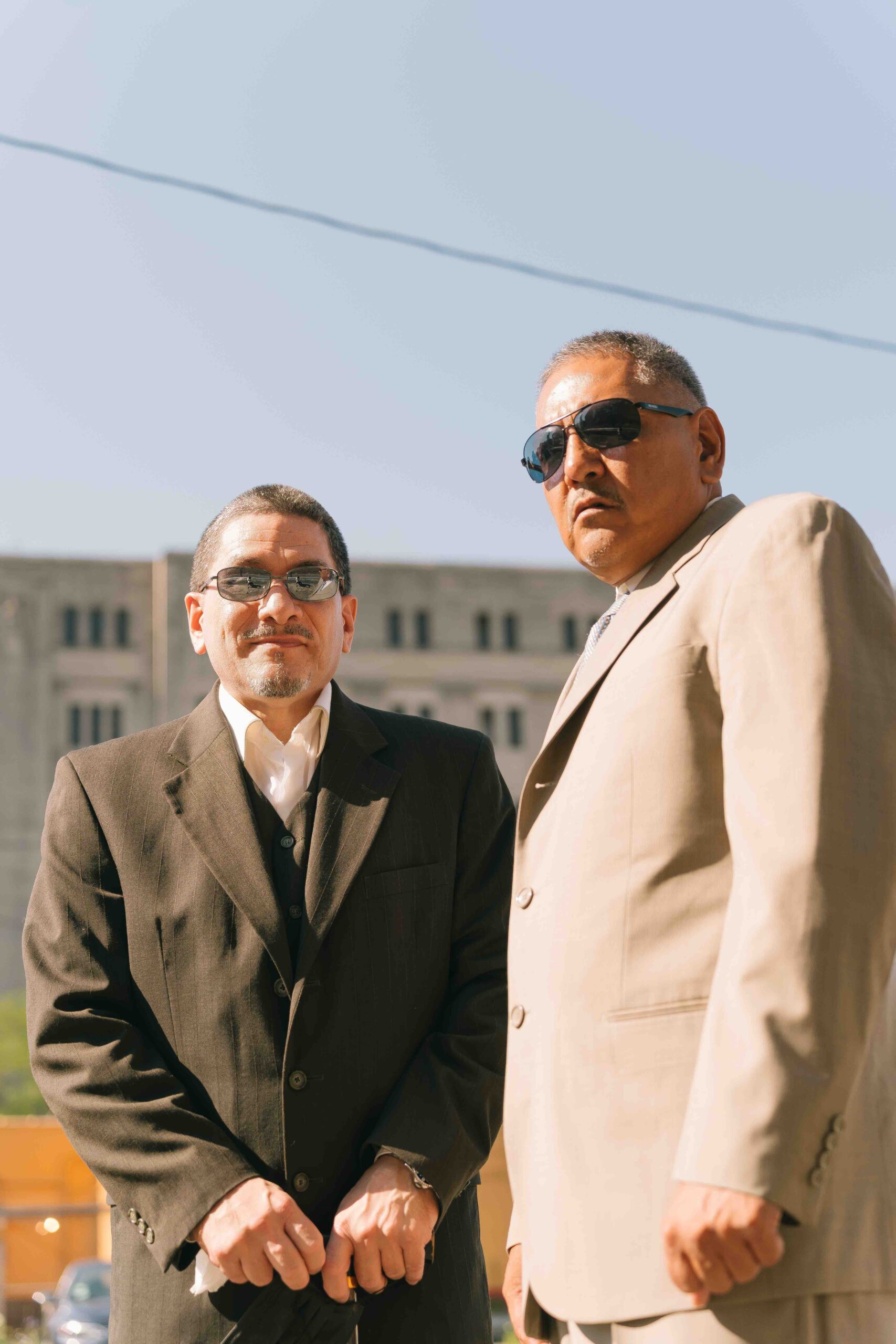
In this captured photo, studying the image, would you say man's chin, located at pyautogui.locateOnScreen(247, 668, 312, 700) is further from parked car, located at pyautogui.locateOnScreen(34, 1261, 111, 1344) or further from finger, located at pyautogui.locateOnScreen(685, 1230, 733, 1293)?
parked car, located at pyautogui.locateOnScreen(34, 1261, 111, 1344)

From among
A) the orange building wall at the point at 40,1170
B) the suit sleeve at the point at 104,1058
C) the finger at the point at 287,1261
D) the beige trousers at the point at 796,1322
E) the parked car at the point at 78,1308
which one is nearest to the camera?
the beige trousers at the point at 796,1322

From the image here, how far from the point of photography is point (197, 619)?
3.27 meters

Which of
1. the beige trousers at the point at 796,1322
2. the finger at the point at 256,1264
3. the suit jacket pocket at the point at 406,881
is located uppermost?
the suit jacket pocket at the point at 406,881

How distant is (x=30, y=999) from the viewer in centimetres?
284

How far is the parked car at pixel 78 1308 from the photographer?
50.8 ft

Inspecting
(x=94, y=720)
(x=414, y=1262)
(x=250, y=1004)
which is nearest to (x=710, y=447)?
(x=250, y=1004)

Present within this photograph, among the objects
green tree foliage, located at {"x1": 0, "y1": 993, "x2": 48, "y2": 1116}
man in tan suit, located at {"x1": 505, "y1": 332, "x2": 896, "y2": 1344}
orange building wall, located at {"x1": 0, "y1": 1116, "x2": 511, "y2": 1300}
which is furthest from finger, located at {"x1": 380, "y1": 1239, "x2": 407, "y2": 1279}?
green tree foliage, located at {"x1": 0, "y1": 993, "x2": 48, "y2": 1116}

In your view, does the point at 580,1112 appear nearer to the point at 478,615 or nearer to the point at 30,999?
the point at 30,999

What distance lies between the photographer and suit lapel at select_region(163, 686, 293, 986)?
2.79m

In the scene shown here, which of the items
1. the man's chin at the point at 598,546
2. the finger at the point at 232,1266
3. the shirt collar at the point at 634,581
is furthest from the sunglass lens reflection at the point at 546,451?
the finger at the point at 232,1266

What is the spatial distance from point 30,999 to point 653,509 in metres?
1.54

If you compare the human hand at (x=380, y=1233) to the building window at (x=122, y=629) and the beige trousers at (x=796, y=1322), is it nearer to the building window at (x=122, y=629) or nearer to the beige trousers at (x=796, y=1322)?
the beige trousers at (x=796, y=1322)

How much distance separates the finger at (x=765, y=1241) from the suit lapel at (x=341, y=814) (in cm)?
120

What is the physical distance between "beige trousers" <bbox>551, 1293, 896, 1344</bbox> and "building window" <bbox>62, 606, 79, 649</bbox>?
5812 centimetres
